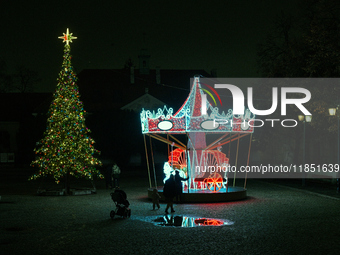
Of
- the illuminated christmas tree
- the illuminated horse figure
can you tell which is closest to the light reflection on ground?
the illuminated horse figure

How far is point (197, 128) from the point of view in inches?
792

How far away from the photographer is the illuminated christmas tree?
76.4 feet

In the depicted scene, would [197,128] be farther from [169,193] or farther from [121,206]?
[121,206]

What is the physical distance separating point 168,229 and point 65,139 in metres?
12.3

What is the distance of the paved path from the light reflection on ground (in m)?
0.35

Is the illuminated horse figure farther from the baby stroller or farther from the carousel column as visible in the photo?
the baby stroller

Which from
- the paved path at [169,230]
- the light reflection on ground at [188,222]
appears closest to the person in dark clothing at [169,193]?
the paved path at [169,230]

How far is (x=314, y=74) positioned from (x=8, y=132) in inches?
2111

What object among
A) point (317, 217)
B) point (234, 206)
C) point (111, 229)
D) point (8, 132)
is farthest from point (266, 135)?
point (8, 132)

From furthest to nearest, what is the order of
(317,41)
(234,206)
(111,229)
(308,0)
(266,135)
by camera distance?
(266,135), (308,0), (317,41), (234,206), (111,229)

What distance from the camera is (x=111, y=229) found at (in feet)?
40.2

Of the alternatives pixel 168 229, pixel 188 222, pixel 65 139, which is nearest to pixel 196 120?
pixel 65 139

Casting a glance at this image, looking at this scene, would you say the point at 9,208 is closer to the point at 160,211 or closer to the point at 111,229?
A: the point at 160,211

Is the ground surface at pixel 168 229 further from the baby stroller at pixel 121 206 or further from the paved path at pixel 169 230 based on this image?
the baby stroller at pixel 121 206
